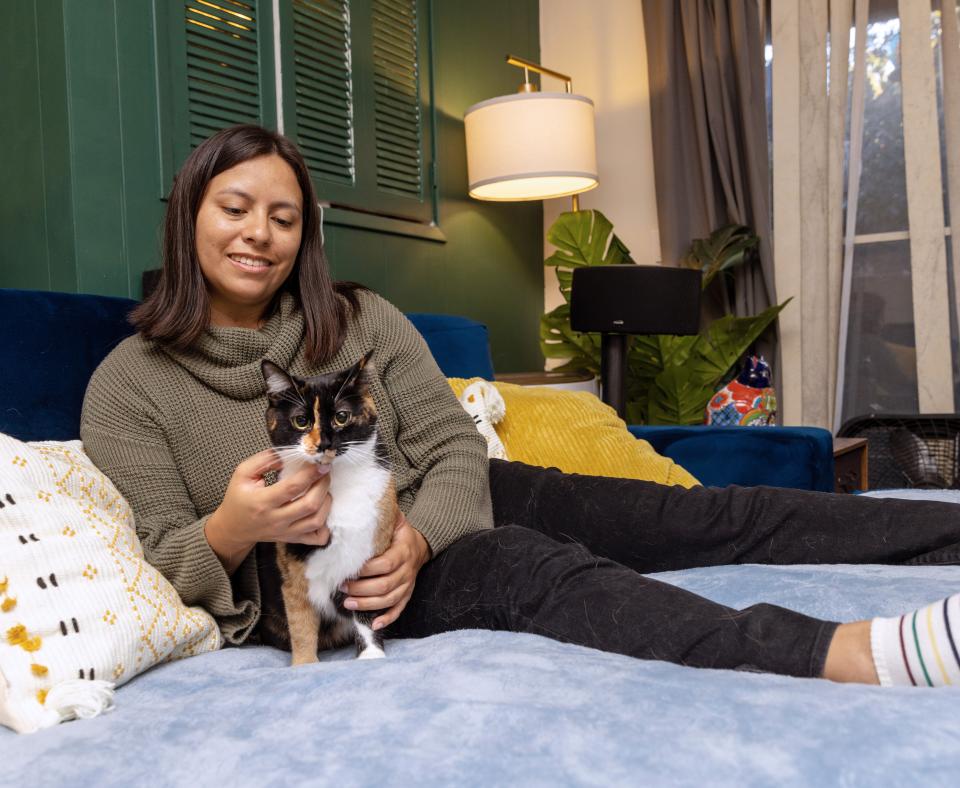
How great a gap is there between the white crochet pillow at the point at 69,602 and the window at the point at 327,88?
1302mm

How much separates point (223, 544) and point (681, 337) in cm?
238

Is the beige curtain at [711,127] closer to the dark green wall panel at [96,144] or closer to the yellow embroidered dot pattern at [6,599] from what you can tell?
the dark green wall panel at [96,144]

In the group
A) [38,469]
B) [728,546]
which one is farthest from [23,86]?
[728,546]

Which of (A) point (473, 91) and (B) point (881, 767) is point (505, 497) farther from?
(A) point (473, 91)

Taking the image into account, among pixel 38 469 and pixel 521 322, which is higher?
pixel 521 322

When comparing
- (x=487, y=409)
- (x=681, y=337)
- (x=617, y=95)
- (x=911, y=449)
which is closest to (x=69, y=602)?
(x=487, y=409)

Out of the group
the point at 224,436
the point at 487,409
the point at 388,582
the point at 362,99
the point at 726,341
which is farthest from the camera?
the point at 726,341

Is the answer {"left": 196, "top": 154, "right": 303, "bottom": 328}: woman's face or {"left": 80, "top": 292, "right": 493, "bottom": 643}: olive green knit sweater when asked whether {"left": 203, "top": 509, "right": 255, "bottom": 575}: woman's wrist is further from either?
{"left": 196, "top": 154, "right": 303, "bottom": 328}: woman's face

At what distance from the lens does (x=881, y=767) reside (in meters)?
0.58

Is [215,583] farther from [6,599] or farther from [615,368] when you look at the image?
[615,368]

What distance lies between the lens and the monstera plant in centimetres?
308

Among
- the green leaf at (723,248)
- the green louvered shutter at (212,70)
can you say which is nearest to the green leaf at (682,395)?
the green leaf at (723,248)

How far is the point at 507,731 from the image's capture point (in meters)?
0.66

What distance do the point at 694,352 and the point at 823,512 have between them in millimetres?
1915
